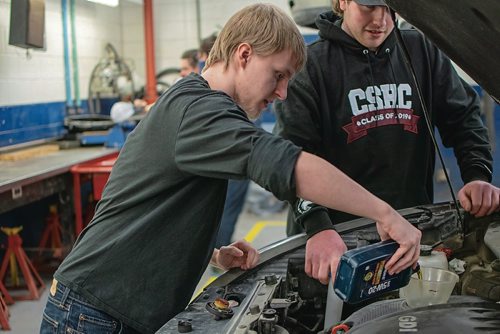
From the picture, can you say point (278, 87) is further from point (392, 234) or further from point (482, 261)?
point (482, 261)

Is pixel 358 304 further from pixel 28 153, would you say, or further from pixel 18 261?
pixel 28 153

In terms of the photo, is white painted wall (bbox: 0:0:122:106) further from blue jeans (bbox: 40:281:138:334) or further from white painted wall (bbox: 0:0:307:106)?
blue jeans (bbox: 40:281:138:334)

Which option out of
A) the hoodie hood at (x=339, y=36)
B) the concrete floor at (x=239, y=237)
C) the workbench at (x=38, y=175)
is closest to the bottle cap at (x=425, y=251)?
the hoodie hood at (x=339, y=36)

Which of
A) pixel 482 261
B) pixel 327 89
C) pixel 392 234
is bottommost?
pixel 482 261

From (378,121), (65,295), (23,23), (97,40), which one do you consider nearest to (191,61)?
(23,23)

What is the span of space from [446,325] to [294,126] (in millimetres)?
987

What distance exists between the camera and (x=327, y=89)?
2141 millimetres

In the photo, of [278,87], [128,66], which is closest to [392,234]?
[278,87]

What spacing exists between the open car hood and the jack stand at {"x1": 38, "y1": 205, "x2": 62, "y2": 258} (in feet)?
13.7

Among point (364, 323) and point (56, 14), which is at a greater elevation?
point (56, 14)

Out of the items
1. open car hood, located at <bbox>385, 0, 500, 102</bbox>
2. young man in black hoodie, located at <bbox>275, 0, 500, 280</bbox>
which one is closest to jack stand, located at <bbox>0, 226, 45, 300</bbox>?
young man in black hoodie, located at <bbox>275, 0, 500, 280</bbox>

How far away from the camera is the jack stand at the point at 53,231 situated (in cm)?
488

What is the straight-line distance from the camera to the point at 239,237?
5691mm

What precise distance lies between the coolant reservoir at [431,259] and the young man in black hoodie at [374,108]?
0.56m
